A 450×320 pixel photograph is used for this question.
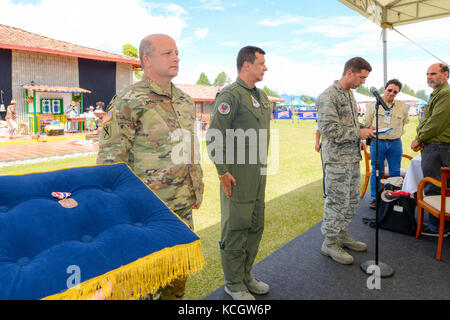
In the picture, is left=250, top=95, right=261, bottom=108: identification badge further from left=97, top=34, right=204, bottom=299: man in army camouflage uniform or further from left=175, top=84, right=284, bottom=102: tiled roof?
left=175, top=84, right=284, bottom=102: tiled roof

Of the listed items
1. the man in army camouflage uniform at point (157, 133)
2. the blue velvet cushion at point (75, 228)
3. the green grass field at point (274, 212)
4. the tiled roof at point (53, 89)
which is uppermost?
the tiled roof at point (53, 89)

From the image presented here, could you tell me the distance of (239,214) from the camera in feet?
6.88

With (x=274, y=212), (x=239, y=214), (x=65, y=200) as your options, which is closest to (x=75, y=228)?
(x=65, y=200)

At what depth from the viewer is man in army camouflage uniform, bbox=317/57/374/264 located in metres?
2.63

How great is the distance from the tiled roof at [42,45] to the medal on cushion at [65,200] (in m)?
14.8

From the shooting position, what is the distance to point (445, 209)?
116 inches

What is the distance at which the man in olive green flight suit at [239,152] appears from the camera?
6.80 ft

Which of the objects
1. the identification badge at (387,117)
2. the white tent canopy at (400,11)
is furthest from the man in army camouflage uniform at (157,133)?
the white tent canopy at (400,11)

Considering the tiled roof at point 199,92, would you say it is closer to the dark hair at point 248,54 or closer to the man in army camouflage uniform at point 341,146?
the man in army camouflage uniform at point 341,146

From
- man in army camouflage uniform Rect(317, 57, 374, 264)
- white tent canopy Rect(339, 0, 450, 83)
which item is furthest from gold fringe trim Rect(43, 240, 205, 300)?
white tent canopy Rect(339, 0, 450, 83)

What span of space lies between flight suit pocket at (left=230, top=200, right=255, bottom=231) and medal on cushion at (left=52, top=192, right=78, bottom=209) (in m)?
1.20

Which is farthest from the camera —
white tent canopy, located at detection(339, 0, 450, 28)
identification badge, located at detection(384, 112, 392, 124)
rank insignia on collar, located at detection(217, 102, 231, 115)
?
white tent canopy, located at detection(339, 0, 450, 28)

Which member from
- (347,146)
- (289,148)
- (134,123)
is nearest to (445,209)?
(347,146)
